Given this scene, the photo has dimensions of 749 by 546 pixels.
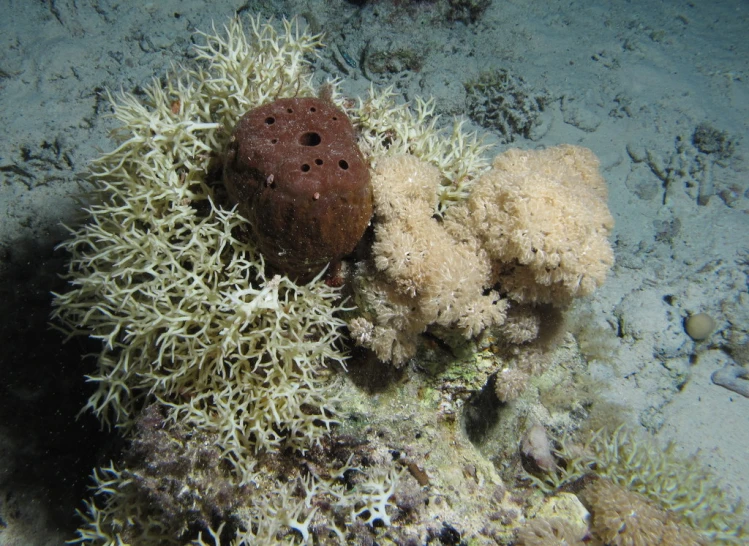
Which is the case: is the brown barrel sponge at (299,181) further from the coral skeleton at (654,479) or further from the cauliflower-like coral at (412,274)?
the coral skeleton at (654,479)

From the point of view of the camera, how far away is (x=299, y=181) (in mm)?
2141

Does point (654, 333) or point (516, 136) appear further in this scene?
point (516, 136)

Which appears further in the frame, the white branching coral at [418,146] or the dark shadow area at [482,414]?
the dark shadow area at [482,414]

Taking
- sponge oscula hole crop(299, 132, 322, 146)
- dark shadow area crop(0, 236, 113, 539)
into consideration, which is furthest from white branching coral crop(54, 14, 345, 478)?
dark shadow area crop(0, 236, 113, 539)

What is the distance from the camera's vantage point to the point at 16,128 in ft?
15.1

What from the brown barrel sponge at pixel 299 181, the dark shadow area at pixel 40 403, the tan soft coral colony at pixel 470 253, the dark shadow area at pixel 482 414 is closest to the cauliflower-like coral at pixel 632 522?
the dark shadow area at pixel 482 414

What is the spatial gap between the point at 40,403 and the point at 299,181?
11.7 ft

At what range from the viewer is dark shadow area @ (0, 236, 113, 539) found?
373cm

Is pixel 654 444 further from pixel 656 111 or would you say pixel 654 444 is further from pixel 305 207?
pixel 656 111

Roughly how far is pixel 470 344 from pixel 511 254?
→ 667 mm

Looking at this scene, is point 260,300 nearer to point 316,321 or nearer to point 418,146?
point 316,321

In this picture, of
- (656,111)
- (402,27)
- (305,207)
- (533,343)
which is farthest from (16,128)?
(656,111)

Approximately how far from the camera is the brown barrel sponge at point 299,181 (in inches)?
85.5

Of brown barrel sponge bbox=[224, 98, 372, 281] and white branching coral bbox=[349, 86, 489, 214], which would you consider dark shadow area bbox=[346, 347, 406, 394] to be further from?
Result: white branching coral bbox=[349, 86, 489, 214]
